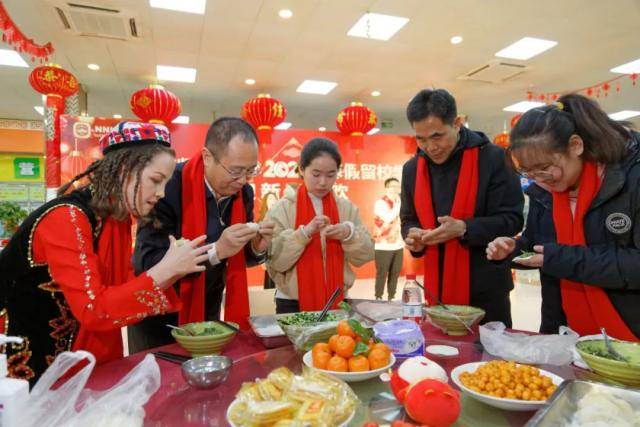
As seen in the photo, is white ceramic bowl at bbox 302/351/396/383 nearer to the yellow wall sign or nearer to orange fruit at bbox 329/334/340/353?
orange fruit at bbox 329/334/340/353

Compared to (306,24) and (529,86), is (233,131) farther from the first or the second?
(529,86)

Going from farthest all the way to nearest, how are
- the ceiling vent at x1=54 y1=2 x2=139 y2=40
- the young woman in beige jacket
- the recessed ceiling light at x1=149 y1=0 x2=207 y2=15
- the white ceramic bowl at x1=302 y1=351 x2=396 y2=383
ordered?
the ceiling vent at x1=54 y1=2 x2=139 y2=40 → the recessed ceiling light at x1=149 y1=0 x2=207 y2=15 → the young woman in beige jacket → the white ceramic bowl at x1=302 y1=351 x2=396 y2=383

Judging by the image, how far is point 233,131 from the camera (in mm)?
1742

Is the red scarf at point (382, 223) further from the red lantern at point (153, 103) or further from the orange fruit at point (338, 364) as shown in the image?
the orange fruit at point (338, 364)

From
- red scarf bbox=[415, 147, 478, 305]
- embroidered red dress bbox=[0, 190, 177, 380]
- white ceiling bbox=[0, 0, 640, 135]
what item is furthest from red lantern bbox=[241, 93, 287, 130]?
embroidered red dress bbox=[0, 190, 177, 380]

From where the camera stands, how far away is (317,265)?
2309mm

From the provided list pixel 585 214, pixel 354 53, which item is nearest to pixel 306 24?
pixel 354 53

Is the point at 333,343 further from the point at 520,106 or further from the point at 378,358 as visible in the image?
the point at 520,106

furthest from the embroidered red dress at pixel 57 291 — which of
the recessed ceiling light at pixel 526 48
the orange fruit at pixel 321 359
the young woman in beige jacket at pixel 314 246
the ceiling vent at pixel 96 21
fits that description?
the recessed ceiling light at pixel 526 48

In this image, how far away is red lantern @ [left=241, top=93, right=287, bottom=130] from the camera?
644cm

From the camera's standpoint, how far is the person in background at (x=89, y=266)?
3.94 feet

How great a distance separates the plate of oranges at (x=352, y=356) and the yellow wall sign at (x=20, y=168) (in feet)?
38.3

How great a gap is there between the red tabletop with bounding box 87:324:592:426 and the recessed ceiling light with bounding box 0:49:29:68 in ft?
22.3

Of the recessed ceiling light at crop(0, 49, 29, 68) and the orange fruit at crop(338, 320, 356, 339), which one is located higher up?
the recessed ceiling light at crop(0, 49, 29, 68)
